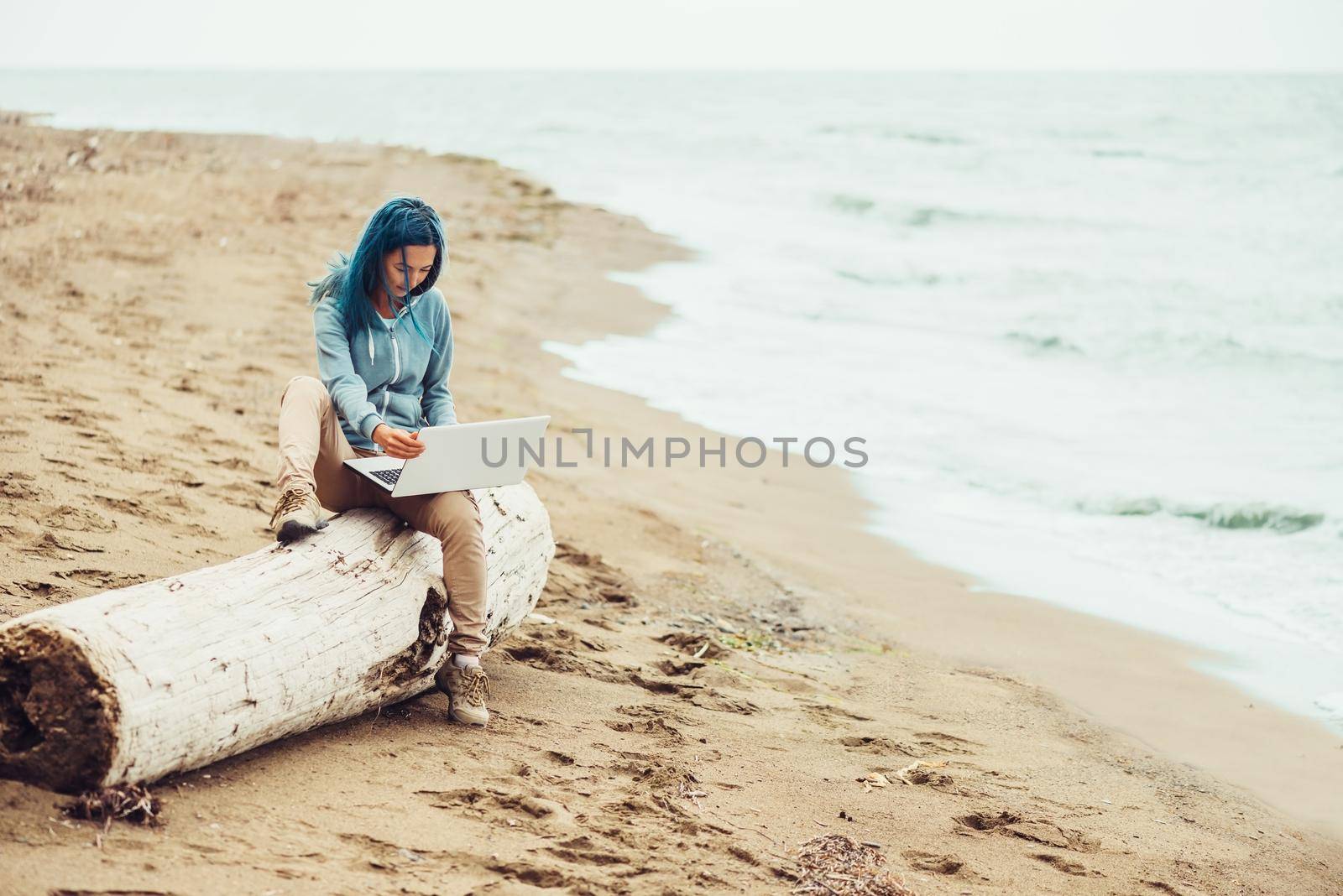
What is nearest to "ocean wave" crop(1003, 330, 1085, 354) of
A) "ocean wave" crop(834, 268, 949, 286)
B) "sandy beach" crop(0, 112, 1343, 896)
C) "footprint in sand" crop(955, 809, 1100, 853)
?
"ocean wave" crop(834, 268, 949, 286)

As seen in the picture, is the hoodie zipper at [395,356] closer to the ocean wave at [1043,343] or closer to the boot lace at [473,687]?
the boot lace at [473,687]

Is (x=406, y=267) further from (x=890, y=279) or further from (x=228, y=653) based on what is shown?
(x=890, y=279)

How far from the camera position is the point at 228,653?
10.0 ft

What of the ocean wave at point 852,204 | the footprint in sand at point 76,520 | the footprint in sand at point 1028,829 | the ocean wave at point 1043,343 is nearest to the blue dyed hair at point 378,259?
the footprint in sand at point 76,520

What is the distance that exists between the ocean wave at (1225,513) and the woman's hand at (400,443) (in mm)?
5454

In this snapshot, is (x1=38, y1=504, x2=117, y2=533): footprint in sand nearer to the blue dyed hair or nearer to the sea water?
the blue dyed hair

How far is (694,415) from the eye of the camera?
9062mm

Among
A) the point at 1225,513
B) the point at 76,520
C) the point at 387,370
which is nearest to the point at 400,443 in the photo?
the point at 387,370

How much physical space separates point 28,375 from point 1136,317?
1263cm

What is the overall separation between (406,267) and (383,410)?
509 mm

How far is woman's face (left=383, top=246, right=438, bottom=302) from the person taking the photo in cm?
375

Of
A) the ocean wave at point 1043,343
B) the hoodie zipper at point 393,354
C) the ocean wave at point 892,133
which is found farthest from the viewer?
the ocean wave at point 892,133

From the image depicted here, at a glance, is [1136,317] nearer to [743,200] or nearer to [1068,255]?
[1068,255]

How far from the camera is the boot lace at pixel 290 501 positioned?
3.48m
